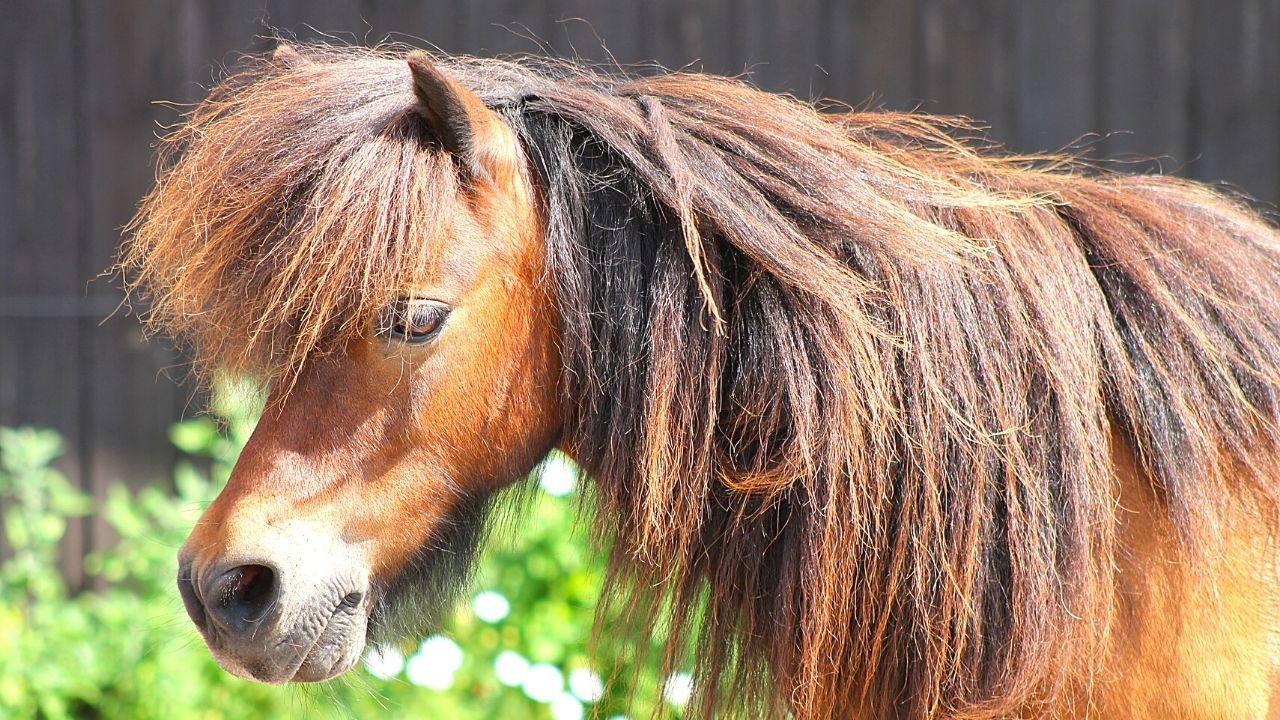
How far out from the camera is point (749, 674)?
1.30 meters

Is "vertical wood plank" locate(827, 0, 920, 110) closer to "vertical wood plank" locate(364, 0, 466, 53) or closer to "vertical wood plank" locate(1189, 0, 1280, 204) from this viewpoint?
"vertical wood plank" locate(1189, 0, 1280, 204)

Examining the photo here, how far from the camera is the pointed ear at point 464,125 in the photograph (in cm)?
113

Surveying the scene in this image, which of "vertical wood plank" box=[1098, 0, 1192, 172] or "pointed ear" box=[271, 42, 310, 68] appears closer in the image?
"pointed ear" box=[271, 42, 310, 68]

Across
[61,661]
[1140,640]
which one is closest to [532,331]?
[1140,640]

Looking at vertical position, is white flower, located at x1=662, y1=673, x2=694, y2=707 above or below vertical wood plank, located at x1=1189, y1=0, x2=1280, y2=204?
below

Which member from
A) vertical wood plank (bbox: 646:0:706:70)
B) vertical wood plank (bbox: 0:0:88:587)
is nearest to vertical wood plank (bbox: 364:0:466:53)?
vertical wood plank (bbox: 646:0:706:70)

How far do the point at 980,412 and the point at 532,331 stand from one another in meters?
0.52

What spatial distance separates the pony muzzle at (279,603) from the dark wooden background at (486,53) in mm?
2355

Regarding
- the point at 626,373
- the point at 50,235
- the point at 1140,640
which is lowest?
the point at 50,235

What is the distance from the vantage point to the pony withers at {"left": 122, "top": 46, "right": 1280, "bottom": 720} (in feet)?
3.77

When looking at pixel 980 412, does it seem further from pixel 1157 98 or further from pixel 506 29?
pixel 1157 98

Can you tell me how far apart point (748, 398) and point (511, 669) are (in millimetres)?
1264

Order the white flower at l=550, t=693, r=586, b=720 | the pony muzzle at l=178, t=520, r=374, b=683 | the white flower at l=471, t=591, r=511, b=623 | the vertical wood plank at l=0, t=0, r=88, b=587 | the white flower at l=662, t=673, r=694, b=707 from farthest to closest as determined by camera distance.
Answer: the vertical wood plank at l=0, t=0, r=88, b=587 < the white flower at l=471, t=591, r=511, b=623 < the white flower at l=550, t=693, r=586, b=720 < the white flower at l=662, t=673, r=694, b=707 < the pony muzzle at l=178, t=520, r=374, b=683

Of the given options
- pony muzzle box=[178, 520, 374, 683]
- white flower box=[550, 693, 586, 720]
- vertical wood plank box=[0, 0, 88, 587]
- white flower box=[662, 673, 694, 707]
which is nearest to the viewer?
pony muzzle box=[178, 520, 374, 683]
